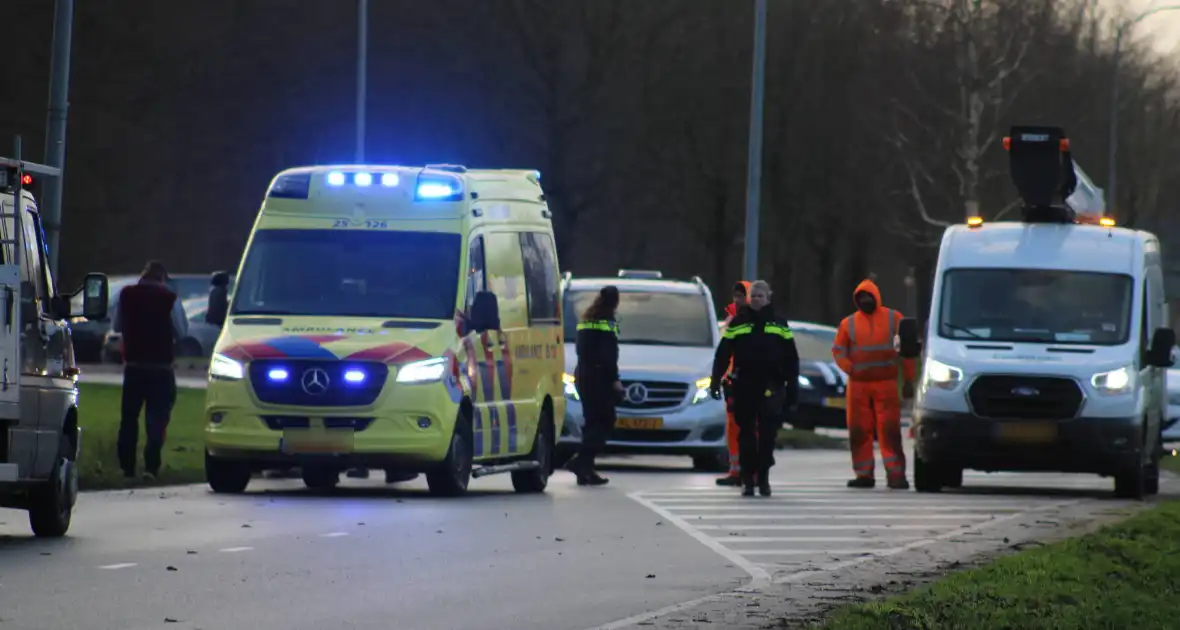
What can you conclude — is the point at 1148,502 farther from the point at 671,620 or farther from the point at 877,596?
the point at 671,620

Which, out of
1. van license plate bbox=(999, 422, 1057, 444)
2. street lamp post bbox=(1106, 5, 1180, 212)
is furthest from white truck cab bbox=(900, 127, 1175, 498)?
street lamp post bbox=(1106, 5, 1180, 212)

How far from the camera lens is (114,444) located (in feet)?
78.4

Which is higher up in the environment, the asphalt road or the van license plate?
the van license plate

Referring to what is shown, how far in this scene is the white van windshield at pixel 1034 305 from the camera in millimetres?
22750

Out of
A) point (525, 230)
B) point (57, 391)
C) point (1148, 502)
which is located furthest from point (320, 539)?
point (1148, 502)

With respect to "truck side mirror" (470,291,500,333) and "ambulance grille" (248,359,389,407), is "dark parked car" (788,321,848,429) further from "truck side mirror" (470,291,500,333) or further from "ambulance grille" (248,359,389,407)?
"ambulance grille" (248,359,389,407)

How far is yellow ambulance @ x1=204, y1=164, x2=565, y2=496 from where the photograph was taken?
19.6 m

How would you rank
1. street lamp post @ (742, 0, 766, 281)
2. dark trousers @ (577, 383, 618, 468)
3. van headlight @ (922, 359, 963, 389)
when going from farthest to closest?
street lamp post @ (742, 0, 766, 281)
dark trousers @ (577, 383, 618, 468)
van headlight @ (922, 359, 963, 389)

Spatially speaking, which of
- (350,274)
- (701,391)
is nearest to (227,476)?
(350,274)

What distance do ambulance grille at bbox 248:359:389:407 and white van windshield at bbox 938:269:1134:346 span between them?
18.7ft

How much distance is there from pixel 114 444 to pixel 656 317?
6011mm

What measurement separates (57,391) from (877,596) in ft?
18.5

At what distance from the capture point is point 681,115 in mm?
55969

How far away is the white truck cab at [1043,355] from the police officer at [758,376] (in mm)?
1482
